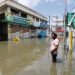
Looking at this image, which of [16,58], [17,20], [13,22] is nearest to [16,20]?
[17,20]

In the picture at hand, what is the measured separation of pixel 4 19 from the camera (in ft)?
135

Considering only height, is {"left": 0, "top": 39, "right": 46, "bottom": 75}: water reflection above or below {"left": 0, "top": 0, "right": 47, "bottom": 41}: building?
below

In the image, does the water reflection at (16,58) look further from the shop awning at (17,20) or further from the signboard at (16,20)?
the signboard at (16,20)

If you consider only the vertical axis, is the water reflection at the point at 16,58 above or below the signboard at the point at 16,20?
below

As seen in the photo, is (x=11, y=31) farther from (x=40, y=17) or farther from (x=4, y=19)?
(x=40, y=17)

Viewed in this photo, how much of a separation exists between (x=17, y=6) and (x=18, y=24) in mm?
3477

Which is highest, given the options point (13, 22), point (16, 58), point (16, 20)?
point (16, 20)

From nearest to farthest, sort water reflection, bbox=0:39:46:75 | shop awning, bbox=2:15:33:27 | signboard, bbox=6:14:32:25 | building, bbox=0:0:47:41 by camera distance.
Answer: water reflection, bbox=0:39:46:75 → shop awning, bbox=2:15:33:27 → building, bbox=0:0:47:41 → signboard, bbox=6:14:32:25

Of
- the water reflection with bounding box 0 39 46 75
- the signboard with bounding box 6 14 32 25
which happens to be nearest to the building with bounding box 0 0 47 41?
the signboard with bounding box 6 14 32 25

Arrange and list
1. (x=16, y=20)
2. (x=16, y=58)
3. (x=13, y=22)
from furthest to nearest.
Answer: (x=16, y=20) < (x=13, y=22) < (x=16, y=58)

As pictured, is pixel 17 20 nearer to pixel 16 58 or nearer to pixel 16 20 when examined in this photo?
pixel 16 20

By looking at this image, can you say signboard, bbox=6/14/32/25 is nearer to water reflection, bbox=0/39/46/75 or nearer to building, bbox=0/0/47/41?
building, bbox=0/0/47/41

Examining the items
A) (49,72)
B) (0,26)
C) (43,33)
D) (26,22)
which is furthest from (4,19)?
(49,72)

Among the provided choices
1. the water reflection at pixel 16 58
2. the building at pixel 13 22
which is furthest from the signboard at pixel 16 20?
the water reflection at pixel 16 58
